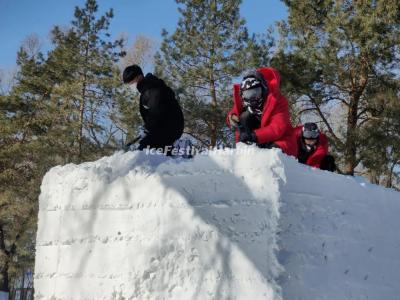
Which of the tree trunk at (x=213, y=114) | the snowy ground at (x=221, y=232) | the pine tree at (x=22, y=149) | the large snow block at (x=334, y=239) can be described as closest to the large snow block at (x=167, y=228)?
the snowy ground at (x=221, y=232)

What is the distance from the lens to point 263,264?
2.17 meters

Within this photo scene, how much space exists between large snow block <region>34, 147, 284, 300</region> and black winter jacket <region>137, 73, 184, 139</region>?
63 cm

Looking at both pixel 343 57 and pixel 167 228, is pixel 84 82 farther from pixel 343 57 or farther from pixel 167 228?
pixel 167 228

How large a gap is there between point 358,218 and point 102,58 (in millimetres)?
15385

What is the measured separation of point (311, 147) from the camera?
4.21m

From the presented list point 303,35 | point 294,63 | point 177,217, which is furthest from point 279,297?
point 303,35

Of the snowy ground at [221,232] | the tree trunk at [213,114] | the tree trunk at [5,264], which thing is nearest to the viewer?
the snowy ground at [221,232]

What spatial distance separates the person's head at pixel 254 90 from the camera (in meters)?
3.40

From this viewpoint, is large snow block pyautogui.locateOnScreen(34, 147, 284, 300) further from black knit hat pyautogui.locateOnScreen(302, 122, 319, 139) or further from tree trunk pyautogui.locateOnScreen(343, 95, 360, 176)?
tree trunk pyautogui.locateOnScreen(343, 95, 360, 176)

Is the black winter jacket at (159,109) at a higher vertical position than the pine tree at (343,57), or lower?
lower

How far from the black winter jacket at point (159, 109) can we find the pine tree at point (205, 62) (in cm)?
1061

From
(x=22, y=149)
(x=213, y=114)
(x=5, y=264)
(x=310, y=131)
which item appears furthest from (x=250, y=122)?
(x=5, y=264)

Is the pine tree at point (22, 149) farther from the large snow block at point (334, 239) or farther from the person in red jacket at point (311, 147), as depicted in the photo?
the large snow block at point (334, 239)

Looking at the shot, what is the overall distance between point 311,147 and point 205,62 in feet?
36.6
